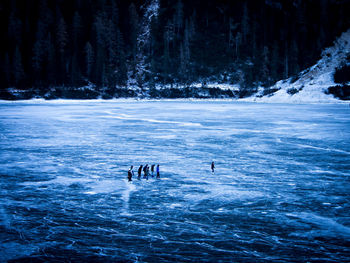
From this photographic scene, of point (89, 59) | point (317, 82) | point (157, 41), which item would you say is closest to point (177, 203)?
point (317, 82)

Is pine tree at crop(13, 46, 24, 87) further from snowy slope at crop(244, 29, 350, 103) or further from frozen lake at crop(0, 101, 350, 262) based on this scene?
frozen lake at crop(0, 101, 350, 262)

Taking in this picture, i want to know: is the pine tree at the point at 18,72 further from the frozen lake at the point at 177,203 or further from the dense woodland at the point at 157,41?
the frozen lake at the point at 177,203

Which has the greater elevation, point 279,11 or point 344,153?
point 279,11

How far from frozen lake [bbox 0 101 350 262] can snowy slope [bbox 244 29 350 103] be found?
5640 cm

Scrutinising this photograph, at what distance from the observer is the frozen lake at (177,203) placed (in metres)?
8.34

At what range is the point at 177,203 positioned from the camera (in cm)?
1173

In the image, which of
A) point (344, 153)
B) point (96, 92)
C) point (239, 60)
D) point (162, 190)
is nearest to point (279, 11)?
point (239, 60)

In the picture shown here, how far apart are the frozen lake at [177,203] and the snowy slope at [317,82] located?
56405 mm

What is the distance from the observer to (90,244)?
28.2 ft

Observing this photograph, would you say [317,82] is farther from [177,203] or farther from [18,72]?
[18,72]

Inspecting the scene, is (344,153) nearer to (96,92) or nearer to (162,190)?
(162,190)

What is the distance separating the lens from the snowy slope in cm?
7551

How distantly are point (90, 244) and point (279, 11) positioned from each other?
5740 inches

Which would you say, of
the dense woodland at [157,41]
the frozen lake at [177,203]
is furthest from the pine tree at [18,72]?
the frozen lake at [177,203]
